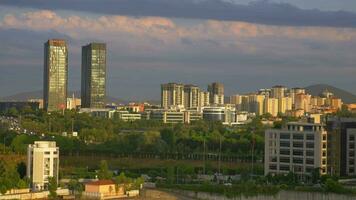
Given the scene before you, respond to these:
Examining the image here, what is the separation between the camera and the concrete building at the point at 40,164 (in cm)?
2659

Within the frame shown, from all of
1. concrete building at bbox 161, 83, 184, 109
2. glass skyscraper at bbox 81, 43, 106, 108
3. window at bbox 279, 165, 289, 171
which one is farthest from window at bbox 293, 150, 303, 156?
concrete building at bbox 161, 83, 184, 109

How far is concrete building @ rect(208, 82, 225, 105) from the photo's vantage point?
106m

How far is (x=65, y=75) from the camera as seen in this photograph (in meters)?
87.1

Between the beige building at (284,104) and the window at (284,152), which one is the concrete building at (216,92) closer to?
the beige building at (284,104)

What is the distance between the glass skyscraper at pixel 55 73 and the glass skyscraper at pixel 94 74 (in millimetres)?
4313

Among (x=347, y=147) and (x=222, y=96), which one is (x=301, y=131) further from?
(x=222, y=96)

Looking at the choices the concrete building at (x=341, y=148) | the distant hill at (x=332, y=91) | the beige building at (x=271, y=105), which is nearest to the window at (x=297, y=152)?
the concrete building at (x=341, y=148)

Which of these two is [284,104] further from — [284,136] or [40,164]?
[40,164]

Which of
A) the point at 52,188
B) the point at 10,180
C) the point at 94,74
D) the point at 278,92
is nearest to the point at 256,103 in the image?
the point at 278,92

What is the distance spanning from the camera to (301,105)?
3541 inches

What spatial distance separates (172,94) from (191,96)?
2241mm

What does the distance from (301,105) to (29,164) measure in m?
65.5

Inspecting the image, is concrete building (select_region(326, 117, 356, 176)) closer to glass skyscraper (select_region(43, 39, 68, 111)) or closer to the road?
the road

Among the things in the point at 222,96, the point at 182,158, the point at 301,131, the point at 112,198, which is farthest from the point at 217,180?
the point at 222,96
